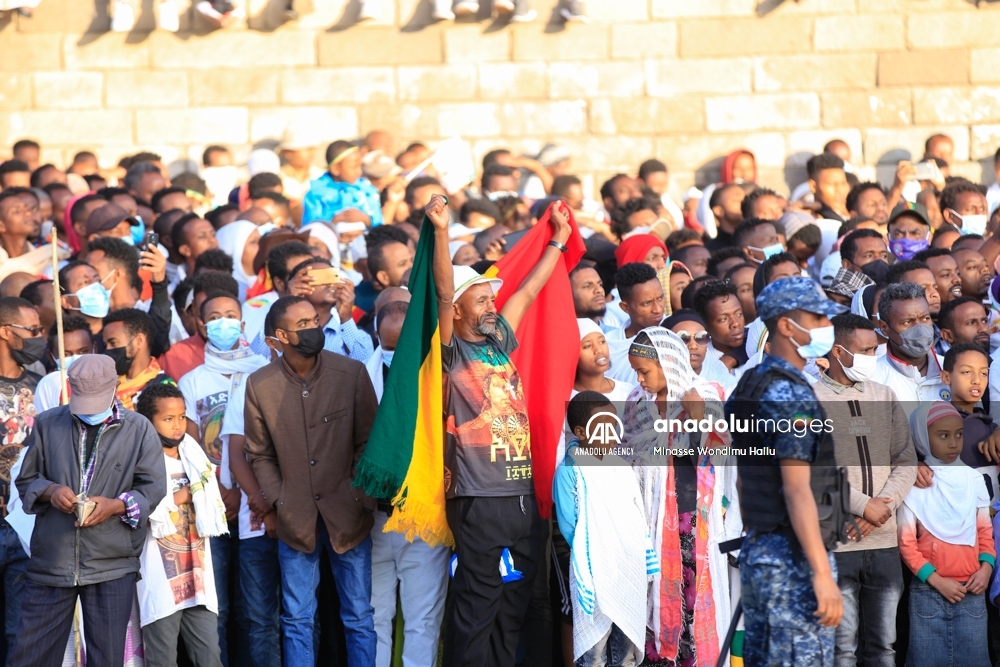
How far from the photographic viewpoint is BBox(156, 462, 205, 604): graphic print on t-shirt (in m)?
6.80

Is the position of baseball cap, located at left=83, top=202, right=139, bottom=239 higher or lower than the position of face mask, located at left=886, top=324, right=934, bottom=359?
higher

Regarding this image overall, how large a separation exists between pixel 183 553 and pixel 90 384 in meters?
1.02

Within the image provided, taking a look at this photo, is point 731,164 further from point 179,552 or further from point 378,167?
point 179,552

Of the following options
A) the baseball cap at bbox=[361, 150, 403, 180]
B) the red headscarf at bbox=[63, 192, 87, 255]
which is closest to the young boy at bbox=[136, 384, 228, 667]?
the red headscarf at bbox=[63, 192, 87, 255]

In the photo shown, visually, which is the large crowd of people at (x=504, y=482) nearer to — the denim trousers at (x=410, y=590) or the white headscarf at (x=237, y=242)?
the denim trousers at (x=410, y=590)

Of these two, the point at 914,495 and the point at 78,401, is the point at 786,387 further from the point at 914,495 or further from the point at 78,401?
the point at 78,401

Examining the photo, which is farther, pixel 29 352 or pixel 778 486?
pixel 29 352

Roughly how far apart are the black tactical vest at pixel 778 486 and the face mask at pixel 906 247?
4.87m

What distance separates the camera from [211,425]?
7.50 metres

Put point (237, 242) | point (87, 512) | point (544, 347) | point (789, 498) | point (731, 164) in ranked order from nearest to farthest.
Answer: point (789, 498)
point (87, 512)
point (544, 347)
point (237, 242)
point (731, 164)

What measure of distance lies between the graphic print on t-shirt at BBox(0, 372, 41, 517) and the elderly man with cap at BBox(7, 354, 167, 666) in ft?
2.32

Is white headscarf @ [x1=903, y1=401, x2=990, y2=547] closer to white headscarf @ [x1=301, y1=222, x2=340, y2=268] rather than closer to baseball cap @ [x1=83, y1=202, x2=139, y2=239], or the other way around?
white headscarf @ [x1=301, y1=222, x2=340, y2=268]

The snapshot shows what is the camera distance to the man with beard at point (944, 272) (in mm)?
8766

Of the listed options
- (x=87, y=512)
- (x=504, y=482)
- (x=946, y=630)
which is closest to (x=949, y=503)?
(x=946, y=630)
